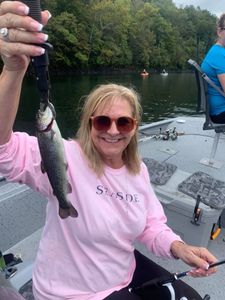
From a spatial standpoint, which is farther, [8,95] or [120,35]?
[120,35]

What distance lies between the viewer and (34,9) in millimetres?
Answer: 1008

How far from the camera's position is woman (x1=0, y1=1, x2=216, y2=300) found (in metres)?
1.69

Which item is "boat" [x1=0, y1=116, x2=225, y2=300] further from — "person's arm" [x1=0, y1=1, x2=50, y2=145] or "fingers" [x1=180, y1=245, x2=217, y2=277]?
"person's arm" [x1=0, y1=1, x2=50, y2=145]

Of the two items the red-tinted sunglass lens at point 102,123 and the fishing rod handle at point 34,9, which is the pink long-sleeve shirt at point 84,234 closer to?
the red-tinted sunglass lens at point 102,123

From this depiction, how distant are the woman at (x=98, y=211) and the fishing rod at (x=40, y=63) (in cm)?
43

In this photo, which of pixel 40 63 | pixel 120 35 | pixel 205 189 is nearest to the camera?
pixel 40 63

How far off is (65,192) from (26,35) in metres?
0.69

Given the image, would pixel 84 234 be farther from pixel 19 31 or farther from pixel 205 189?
pixel 205 189

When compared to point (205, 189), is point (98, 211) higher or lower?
higher

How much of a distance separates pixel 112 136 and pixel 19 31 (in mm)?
903

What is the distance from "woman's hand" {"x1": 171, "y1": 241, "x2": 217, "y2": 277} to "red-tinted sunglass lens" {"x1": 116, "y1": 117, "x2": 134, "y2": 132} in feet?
2.47

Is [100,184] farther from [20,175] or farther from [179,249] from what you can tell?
[179,249]

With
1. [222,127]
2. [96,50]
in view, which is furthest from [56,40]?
A: [222,127]

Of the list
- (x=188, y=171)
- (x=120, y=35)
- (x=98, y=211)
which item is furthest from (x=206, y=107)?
(x=120, y=35)
